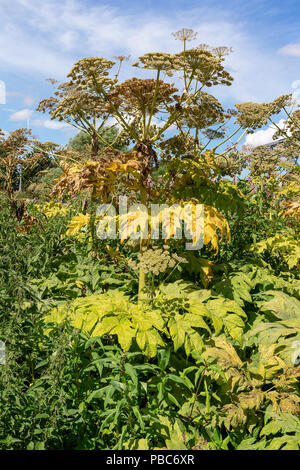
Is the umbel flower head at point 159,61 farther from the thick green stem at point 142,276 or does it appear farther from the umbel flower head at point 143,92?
the thick green stem at point 142,276

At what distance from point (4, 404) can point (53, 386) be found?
0.23m

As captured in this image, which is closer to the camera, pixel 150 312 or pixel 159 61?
pixel 150 312

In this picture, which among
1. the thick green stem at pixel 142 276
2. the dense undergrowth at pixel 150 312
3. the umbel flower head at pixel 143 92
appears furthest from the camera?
the umbel flower head at pixel 143 92

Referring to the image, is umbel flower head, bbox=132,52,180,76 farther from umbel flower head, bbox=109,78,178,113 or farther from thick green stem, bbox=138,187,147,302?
thick green stem, bbox=138,187,147,302

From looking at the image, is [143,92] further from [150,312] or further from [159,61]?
[150,312]

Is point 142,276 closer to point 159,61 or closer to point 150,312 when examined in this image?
point 150,312

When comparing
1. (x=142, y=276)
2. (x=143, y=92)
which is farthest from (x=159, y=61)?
(x=142, y=276)

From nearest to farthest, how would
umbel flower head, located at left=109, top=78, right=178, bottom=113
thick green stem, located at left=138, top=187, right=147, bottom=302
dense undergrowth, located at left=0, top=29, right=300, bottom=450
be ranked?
dense undergrowth, located at left=0, top=29, right=300, bottom=450 < thick green stem, located at left=138, top=187, right=147, bottom=302 < umbel flower head, located at left=109, top=78, right=178, bottom=113

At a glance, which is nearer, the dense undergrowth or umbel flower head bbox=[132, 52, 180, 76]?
the dense undergrowth

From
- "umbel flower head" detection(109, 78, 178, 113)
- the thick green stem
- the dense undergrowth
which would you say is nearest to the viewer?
the dense undergrowth

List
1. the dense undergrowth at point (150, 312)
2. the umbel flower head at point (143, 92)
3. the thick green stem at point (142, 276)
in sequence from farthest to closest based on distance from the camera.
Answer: the umbel flower head at point (143, 92), the thick green stem at point (142, 276), the dense undergrowth at point (150, 312)

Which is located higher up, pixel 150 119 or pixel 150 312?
pixel 150 119

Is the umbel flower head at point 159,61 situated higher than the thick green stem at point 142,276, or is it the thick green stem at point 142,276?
the umbel flower head at point 159,61
